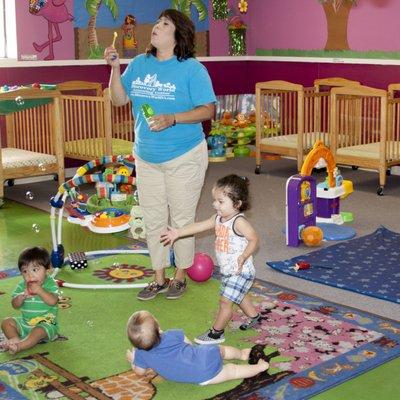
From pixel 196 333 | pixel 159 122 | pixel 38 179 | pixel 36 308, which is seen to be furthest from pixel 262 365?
pixel 38 179

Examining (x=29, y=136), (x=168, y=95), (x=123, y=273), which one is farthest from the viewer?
(x=29, y=136)

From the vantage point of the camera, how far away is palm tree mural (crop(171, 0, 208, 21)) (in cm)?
740

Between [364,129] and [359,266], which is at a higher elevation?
[364,129]

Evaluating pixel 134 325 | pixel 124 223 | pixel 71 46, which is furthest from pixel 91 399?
pixel 71 46

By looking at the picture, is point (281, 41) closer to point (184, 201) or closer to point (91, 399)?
point (184, 201)

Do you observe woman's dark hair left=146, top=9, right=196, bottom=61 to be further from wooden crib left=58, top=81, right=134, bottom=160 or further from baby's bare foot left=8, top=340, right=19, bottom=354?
wooden crib left=58, top=81, right=134, bottom=160

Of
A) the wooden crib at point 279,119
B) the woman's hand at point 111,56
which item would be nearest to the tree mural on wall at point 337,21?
the wooden crib at point 279,119

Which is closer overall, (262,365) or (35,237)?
(262,365)

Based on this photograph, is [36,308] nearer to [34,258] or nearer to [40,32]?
[34,258]

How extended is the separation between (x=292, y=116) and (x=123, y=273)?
159 inches

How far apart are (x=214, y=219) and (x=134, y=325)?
0.64 metres

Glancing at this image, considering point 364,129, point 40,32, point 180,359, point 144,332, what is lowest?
point 180,359

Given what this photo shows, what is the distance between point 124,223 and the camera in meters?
4.50

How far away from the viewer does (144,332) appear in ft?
8.18
